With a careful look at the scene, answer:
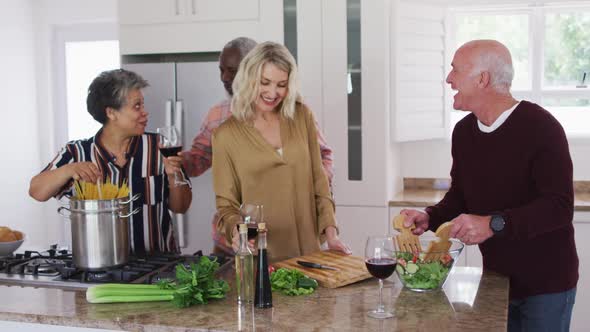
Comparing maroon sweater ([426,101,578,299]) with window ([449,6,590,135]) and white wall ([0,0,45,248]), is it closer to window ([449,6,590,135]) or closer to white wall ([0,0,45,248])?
window ([449,6,590,135])

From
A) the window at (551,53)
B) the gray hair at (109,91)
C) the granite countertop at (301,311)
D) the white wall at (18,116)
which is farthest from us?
the white wall at (18,116)

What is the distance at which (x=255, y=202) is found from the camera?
2746 mm

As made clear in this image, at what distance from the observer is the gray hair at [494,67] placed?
2316 millimetres

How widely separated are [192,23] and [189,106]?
50cm

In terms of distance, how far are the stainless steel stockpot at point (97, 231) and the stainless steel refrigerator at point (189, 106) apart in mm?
1768

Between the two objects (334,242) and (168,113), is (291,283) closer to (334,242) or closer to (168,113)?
(334,242)

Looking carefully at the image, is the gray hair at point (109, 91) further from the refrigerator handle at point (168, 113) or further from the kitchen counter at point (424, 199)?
the kitchen counter at point (424, 199)

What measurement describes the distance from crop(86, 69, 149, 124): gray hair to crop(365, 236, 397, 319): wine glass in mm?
1372

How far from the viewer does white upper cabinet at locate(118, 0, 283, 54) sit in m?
4.04

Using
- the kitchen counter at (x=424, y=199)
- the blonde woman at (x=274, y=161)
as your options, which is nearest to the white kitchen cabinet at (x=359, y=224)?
the kitchen counter at (x=424, y=199)

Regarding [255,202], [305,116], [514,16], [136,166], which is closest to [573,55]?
[514,16]

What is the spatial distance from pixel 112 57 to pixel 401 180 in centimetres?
269

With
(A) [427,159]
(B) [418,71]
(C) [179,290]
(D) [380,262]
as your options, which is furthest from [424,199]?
(C) [179,290]

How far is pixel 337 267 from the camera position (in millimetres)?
2258
